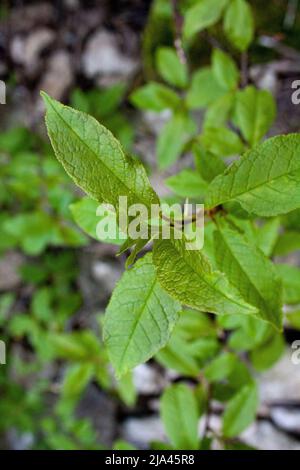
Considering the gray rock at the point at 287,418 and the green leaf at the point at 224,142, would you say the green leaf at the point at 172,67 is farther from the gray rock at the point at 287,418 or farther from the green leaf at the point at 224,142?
the gray rock at the point at 287,418

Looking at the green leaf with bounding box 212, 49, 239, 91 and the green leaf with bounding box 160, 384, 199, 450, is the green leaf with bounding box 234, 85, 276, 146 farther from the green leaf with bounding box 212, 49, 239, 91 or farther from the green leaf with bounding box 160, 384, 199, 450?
the green leaf with bounding box 160, 384, 199, 450

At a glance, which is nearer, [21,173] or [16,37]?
[21,173]

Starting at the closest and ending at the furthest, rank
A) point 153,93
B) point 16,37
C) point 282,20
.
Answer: point 153,93 < point 282,20 < point 16,37

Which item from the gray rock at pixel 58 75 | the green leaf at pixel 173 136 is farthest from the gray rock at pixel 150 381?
the gray rock at pixel 58 75

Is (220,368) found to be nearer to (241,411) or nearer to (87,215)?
(241,411)

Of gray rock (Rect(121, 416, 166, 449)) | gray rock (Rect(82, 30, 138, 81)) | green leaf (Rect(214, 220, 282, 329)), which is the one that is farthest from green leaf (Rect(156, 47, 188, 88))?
gray rock (Rect(121, 416, 166, 449))
